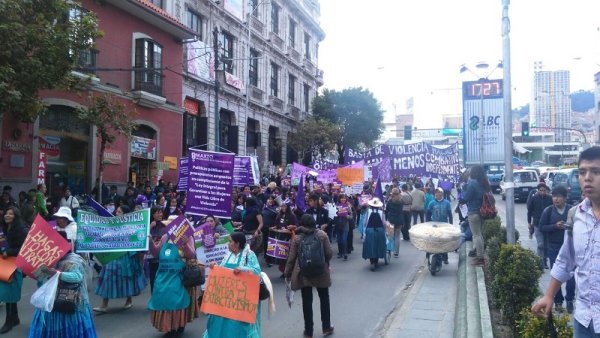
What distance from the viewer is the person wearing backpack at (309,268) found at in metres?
7.06

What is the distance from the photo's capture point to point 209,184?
31.3 feet

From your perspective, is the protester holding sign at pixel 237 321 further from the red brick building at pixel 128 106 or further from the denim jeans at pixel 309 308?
the red brick building at pixel 128 106

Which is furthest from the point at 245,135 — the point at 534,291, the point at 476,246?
the point at 534,291

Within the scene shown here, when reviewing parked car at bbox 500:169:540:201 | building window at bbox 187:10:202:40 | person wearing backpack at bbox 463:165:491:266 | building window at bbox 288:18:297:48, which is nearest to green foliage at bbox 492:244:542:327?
person wearing backpack at bbox 463:165:491:266

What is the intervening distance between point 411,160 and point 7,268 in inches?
566

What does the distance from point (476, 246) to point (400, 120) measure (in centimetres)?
12092

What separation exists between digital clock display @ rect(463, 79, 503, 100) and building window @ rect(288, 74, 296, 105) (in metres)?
24.7

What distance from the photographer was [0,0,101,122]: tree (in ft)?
36.3

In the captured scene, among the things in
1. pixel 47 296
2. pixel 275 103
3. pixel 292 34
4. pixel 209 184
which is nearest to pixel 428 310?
pixel 209 184

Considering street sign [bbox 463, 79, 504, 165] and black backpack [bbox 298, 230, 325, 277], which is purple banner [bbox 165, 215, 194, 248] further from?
street sign [bbox 463, 79, 504, 165]

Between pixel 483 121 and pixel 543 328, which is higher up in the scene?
pixel 483 121

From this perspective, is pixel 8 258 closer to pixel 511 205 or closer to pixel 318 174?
pixel 511 205

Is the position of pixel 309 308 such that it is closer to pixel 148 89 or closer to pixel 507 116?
pixel 507 116

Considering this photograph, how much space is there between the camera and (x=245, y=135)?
31.0 m
